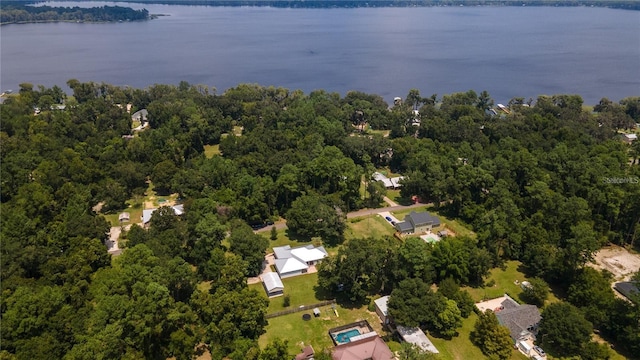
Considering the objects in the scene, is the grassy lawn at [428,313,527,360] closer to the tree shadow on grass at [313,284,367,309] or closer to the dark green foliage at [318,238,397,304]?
the dark green foliage at [318,238,397,304]

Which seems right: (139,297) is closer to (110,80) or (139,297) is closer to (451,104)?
(451,104)

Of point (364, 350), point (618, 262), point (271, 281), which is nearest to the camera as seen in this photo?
point (364, 350)

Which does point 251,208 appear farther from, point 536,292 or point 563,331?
point 563,331

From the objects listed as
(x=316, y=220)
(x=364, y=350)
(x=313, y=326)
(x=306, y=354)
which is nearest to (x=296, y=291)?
(x=313, y=326)

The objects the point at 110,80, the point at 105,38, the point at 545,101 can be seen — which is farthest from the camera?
the point at 105,38

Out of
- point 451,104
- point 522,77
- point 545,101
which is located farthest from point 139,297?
point 522,77

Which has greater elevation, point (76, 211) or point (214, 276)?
point (76, 211)

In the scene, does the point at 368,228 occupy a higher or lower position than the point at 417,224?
lower
